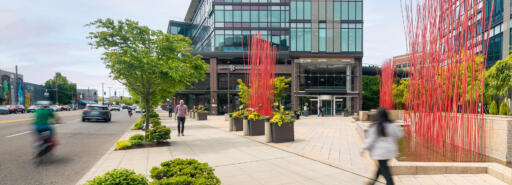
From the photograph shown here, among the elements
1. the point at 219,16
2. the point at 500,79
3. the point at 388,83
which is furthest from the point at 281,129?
the point at 219,16

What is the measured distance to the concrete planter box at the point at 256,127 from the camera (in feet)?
37.9

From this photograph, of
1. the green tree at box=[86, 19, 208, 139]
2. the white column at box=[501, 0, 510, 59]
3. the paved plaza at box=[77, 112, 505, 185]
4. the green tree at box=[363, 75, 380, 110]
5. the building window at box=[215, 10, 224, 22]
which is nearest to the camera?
the paved plaza at box=[77, 112, 505, 185]

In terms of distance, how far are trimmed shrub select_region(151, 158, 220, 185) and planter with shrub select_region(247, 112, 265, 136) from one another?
7.56 meters

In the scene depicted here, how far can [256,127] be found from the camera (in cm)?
1166

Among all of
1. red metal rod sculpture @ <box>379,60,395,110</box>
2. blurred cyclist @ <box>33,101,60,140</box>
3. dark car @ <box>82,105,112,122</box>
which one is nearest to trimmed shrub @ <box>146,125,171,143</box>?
blurred cyclist @ <box>33,101,60,140</box>

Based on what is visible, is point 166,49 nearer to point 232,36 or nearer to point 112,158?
point 112,158

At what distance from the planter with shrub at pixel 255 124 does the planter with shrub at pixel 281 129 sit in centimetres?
213

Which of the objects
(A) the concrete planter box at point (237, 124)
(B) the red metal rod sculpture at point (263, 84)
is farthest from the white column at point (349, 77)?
(A) the concrete planter box at point (237, 124)

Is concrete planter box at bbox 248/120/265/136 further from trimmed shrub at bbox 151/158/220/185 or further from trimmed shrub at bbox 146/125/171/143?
trimmed shrub at bbox 151/158/220/185

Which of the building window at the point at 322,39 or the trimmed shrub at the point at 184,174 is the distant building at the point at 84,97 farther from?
the trimmed shrub at the point at 184,174

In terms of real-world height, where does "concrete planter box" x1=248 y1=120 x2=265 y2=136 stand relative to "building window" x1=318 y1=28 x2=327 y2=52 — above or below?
below

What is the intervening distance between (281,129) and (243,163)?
349 centimetres

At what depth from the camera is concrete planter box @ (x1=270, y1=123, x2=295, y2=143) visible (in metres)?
9.38

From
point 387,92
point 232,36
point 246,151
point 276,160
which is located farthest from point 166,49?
point 232,36
